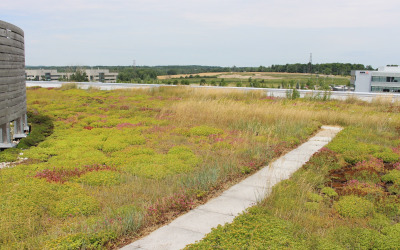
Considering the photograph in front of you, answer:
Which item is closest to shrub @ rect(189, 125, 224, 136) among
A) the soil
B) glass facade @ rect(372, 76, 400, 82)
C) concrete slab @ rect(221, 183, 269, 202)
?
the soil

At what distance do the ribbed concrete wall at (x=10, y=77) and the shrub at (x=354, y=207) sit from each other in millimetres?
7982

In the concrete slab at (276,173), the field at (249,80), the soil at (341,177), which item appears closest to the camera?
the soil at (341,177)

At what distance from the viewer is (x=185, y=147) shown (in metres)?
8.80

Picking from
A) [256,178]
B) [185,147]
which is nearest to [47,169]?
[185,147]

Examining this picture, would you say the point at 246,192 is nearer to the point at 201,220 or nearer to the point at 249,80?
the point at 201,220

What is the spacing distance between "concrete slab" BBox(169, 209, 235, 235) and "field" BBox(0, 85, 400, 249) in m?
0.20

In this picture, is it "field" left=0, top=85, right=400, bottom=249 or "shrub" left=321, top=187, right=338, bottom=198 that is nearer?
"field" left=0, top=85, right=400, bottom=249

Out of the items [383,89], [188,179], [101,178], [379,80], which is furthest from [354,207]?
[379,80]

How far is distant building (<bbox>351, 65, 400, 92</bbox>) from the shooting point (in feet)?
290

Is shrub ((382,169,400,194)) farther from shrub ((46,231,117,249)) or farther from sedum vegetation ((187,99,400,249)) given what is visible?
shrub ((46,231,117,249))

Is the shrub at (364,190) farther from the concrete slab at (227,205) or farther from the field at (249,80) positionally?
the field at (249,80)

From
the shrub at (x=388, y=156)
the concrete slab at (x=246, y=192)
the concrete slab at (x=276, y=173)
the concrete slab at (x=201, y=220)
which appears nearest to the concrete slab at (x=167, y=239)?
the concrete slab at (x=201, y=220)

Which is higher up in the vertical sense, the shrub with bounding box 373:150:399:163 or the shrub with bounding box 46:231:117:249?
the shrub with bounding box 373:150:399:163

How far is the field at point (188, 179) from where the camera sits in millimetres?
4379
